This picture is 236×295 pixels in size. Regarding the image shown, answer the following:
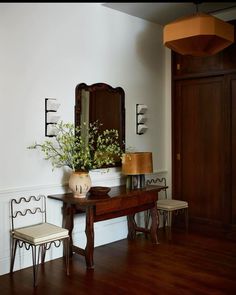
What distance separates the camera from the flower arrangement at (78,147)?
Result: 3.62 metres

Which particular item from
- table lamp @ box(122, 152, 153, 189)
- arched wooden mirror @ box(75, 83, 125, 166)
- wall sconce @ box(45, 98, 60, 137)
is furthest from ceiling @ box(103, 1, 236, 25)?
table lamp @ box(122, 152, 153, 189)

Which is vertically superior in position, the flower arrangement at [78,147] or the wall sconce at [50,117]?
the wall sconce at [50,117]

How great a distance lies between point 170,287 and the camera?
118 inches

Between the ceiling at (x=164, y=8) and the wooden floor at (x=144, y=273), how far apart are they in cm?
282

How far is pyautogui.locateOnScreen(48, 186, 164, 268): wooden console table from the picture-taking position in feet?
11.3

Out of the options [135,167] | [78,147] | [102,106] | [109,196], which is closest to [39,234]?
[109,196]

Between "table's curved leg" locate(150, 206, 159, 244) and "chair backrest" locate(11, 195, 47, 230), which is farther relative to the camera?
"table's curved leg" locate(150, 206, 159, 244)

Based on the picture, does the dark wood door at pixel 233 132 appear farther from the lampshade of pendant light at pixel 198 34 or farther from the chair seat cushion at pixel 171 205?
the lampshade of pendant light at pixel 198 34

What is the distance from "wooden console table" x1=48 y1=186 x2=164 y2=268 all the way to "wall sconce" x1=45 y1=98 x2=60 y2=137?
2.19 feet

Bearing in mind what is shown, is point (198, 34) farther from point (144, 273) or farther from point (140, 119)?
point (144, 273)

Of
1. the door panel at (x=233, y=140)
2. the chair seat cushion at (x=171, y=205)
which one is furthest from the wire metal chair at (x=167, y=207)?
the door panel at (x=233, y=140)

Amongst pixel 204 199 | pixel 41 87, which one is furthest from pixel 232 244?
pixel 41 87

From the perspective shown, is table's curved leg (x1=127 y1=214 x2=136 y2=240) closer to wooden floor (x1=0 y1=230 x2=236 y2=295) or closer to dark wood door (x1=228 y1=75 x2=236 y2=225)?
wooden floor (x1=0 y1=230 x2=236 y2=295)

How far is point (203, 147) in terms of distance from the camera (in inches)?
185
